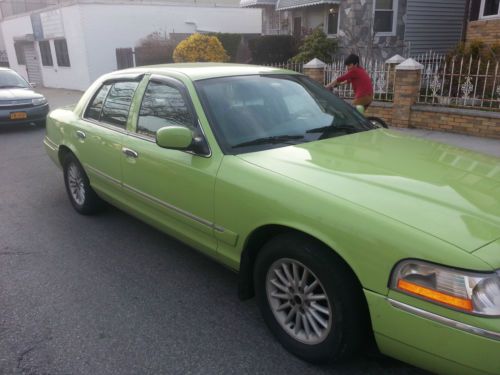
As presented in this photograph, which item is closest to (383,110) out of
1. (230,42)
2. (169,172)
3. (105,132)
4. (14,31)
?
(105,132)

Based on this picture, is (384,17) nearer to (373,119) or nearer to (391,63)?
(391,63)

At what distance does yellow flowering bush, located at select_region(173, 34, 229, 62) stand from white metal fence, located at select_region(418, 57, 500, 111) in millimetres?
8602

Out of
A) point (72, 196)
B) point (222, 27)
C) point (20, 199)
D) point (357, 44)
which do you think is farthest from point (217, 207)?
point (222, 27)

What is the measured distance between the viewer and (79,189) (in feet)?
16.6

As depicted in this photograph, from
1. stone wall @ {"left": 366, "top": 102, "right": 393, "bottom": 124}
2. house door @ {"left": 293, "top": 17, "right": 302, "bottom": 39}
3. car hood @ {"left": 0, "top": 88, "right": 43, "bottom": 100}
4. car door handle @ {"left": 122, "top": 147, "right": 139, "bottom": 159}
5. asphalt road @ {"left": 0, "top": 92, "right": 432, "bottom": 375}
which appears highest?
house door @ {"left": 293, "top": 17, "right": 302, "bottom": 39}

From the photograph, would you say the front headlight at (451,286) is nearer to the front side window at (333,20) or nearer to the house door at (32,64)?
the front side window at (333,20)

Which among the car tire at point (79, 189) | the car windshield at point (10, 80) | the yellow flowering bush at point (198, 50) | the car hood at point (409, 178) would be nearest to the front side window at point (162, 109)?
the car hood at point (409, 178)

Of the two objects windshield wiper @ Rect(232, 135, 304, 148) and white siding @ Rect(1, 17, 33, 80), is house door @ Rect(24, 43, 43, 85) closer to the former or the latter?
white siding @ Rect(1, 17, 33, 80)

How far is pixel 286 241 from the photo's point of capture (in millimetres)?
2600

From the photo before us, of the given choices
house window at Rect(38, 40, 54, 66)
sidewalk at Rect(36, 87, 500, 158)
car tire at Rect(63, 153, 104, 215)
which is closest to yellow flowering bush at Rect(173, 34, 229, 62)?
sidewalk at Rect(36, 87, 500, 158)

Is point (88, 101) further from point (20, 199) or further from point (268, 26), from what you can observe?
point (268, 26)

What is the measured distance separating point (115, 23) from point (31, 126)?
925 centimetres

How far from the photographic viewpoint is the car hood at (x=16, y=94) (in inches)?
428

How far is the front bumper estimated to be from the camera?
1908 mm
